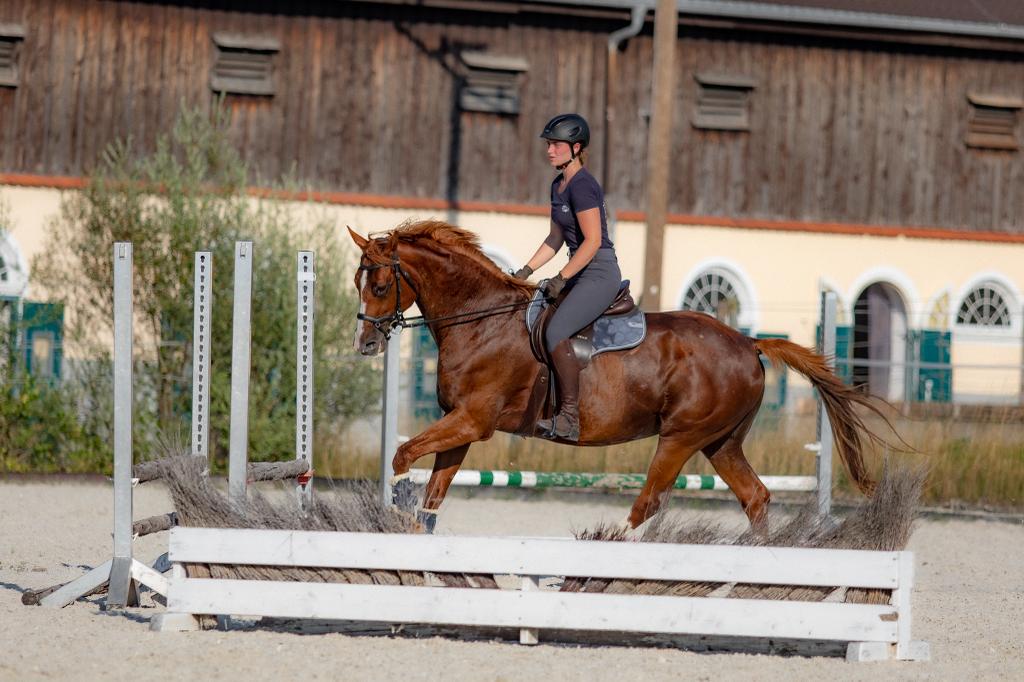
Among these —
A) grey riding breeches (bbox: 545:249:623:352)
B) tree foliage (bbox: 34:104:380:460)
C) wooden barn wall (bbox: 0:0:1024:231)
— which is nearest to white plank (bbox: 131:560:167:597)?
grey riding breeches (bbox: 545:249:623:352)

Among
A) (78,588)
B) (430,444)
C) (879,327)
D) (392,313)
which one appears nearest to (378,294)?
(392,313)

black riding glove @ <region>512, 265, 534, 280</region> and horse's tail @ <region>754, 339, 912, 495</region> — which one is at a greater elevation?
black riding glove @ <region>512, 265, 534, 280</region>

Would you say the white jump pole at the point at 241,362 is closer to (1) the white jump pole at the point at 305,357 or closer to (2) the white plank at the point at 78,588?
(1) the white jump pole at the point at 305,357

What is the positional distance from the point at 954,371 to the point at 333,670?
17.2 metres

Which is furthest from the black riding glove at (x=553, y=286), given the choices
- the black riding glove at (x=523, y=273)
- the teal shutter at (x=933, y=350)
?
the teal shutter at (x=933, y=350)

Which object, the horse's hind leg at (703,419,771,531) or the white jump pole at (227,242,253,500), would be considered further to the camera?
the horse's hind leg at (703,419,771,531)

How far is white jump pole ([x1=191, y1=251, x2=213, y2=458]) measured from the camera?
6.83 metres

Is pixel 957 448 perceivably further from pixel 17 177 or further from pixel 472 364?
pixel 17 177

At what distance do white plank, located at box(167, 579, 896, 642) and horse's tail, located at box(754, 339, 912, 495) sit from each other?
5.67ft

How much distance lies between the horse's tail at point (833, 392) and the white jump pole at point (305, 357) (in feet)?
8.17

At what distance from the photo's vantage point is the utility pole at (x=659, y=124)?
15.9m

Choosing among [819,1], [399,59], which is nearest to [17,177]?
[399,59]

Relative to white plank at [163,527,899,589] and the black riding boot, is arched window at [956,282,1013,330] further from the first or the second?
white plank at [163,527,899,589]

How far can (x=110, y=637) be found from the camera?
5.86m
